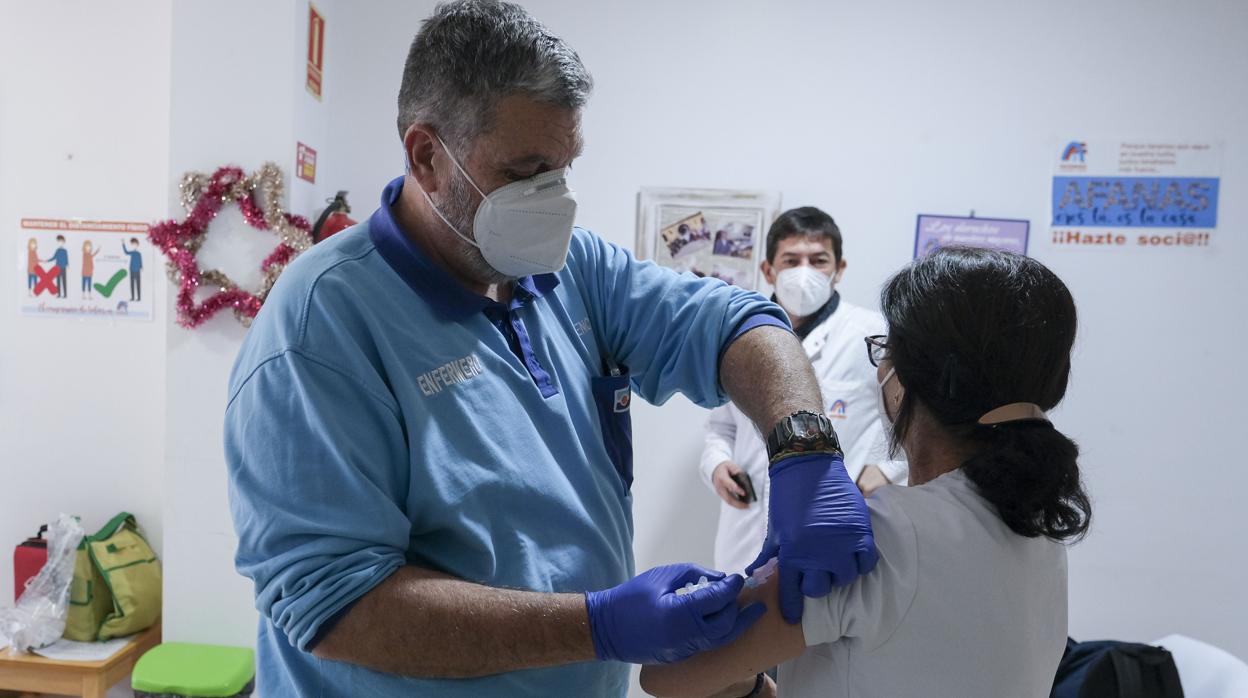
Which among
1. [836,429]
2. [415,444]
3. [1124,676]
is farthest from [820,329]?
[415,444]

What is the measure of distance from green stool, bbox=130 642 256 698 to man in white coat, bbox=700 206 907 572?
149 centimetres

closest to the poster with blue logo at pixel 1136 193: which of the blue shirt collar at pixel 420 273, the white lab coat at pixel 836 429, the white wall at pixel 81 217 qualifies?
the white lab coat at pixel 836 429

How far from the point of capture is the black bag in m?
1.83

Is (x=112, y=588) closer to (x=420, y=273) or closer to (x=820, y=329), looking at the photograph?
(x=420, y=273)

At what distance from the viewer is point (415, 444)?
0.90 meters

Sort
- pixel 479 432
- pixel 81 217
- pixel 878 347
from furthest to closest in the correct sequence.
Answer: pixel 81 217, pixel 878 347, pixel 479 432

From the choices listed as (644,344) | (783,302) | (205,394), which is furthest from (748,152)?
(205,394)

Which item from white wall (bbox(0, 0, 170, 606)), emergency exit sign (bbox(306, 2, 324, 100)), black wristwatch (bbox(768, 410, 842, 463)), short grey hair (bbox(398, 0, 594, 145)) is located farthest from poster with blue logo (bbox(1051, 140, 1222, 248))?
white wall (bbox(0, 0, 170, 606))

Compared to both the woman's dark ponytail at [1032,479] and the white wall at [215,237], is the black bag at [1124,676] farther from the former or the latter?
the white wall at [215,237]

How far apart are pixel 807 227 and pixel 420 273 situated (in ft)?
5.84

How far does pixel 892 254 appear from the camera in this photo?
2.77 m

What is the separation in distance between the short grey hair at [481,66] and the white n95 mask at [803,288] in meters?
1.58

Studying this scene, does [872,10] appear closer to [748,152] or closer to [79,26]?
[748,152]

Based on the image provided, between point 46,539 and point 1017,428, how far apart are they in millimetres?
3038
